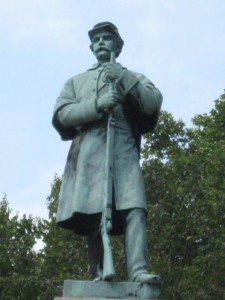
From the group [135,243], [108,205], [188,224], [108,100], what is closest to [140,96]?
[108,100]

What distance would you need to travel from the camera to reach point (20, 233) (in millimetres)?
21938

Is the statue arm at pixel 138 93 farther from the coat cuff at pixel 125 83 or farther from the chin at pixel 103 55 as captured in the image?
the chin at pixel 103 55

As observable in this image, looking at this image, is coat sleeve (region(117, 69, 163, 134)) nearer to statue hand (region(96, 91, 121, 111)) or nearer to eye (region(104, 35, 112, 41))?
statue hand (region(96, 91, 121, 111))

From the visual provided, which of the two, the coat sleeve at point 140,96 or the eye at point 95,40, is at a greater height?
the eye at point 95,40

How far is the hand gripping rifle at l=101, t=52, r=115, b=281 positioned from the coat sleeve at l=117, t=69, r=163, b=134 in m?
0.12

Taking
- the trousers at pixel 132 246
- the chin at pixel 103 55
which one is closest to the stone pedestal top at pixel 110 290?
the trousers at pixel 132 246

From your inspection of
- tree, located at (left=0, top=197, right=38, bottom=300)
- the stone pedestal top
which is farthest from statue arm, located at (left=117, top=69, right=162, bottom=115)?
tree, located at (left=0, top=197, right=38, bottom=300)

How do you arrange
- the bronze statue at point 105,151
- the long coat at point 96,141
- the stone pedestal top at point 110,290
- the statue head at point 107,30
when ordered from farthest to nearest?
the statue head at point 107,30 → the long coat at point 96,141 → the bronze statue at point 105,151 → the stone pedestal top at point 110,290

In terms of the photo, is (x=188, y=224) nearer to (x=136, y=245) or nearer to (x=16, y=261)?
(x=16, y=261)

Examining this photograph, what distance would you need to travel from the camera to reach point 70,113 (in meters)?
7.39

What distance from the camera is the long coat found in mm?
7077

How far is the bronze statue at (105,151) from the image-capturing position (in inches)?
275

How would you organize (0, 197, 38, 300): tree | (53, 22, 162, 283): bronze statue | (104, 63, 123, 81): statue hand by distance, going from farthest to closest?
1. (0, 197, 38, 300): tree
2. (104, 63, 123, 81): statue hand
3. (53, 22, 162, 283): bronze statue

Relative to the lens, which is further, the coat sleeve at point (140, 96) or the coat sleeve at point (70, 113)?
the coat sleeve at point (140, 96)
